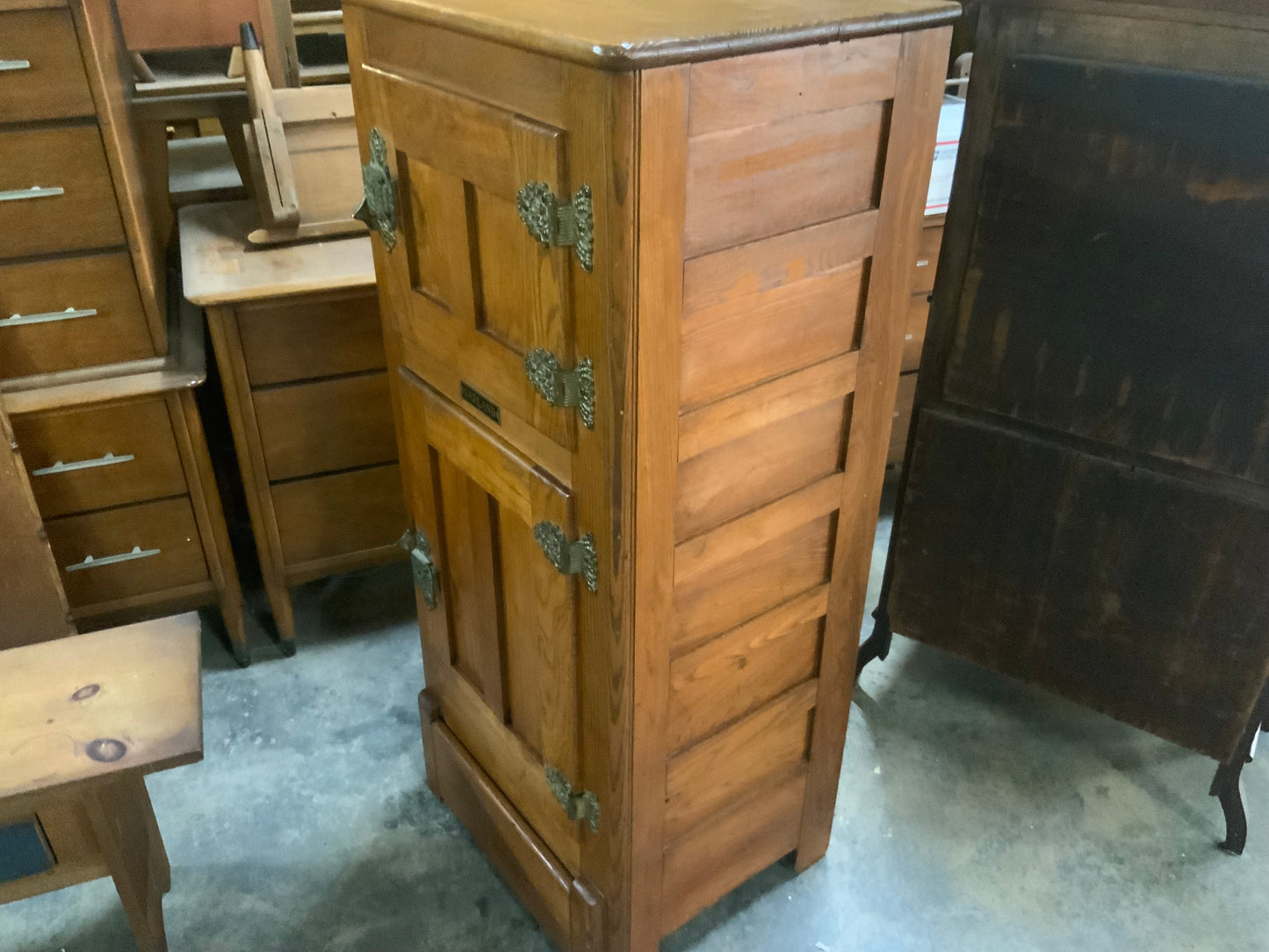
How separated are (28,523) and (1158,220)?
2.01 m

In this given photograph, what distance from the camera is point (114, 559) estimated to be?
6.56 ft

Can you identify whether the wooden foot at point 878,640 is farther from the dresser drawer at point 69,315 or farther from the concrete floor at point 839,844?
the dresser drawer at point 69,315

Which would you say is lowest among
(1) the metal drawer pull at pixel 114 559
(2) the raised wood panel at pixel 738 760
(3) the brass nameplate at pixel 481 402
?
(1) the metal drawer pull at pixel 114 559

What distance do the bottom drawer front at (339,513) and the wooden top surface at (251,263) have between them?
1.42 ft

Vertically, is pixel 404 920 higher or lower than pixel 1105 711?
lower

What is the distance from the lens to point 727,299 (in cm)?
105

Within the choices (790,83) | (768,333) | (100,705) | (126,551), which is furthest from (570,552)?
(126,551)

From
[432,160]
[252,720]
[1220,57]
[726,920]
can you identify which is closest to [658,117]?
[432,160]

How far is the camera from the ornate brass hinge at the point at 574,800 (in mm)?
1339

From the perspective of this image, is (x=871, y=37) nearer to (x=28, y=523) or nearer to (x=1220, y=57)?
(x=1220, y=57)

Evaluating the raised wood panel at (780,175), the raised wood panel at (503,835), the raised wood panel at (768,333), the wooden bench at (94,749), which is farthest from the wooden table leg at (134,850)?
the raised wood panel at (780,175)

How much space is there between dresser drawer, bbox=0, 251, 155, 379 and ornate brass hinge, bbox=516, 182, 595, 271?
3.73 ft

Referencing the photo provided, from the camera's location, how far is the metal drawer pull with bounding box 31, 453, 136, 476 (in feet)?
6.15

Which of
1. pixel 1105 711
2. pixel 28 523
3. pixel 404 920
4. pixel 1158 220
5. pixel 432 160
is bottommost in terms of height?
pixel 404 920
